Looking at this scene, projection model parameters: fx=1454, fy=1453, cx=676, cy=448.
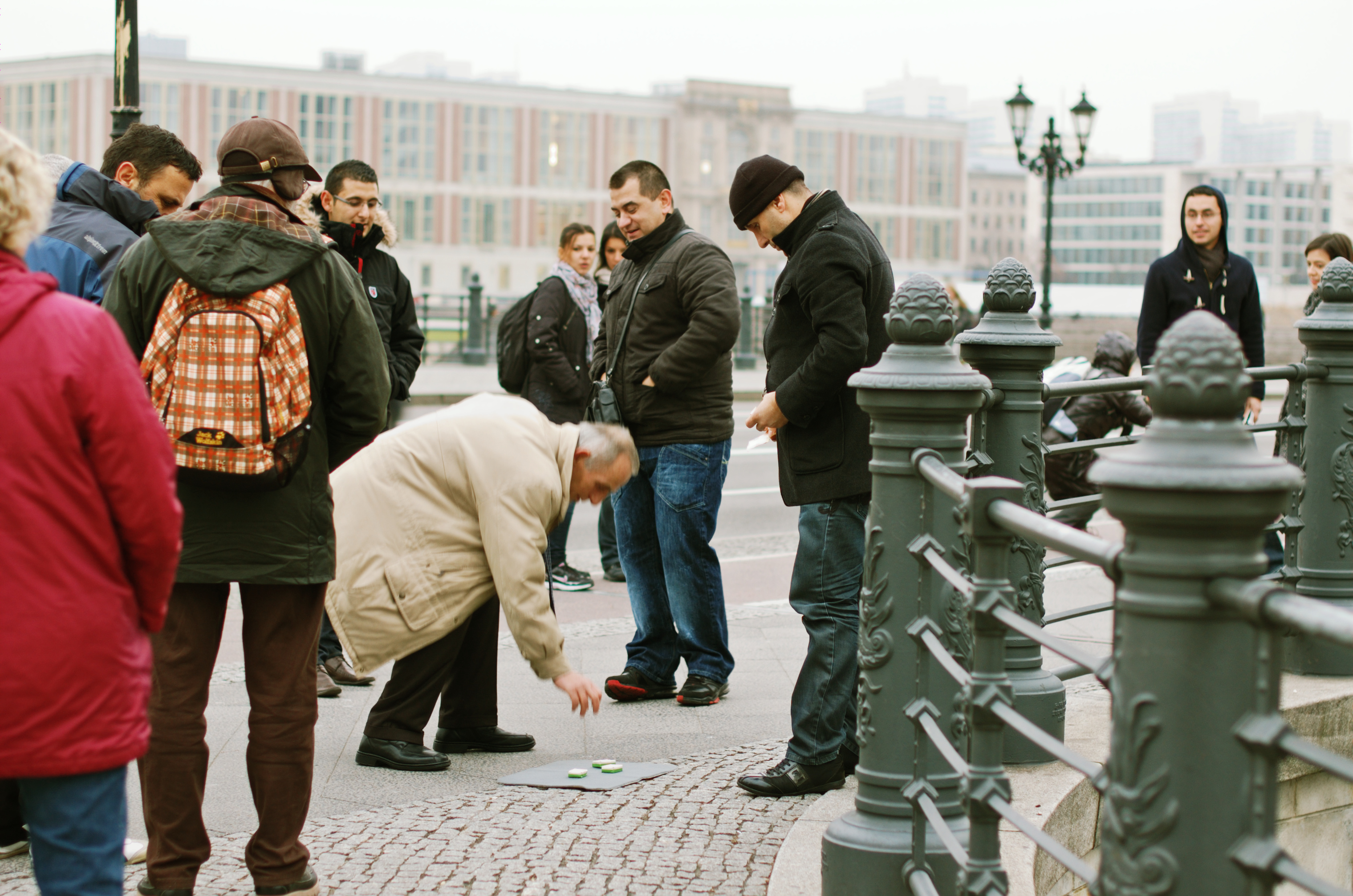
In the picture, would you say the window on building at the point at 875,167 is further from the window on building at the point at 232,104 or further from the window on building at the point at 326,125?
the window on building at the point at 232,104

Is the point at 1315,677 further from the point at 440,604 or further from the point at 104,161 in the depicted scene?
the point at 104,161

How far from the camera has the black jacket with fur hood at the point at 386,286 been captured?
5852mm

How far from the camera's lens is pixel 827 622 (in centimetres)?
433

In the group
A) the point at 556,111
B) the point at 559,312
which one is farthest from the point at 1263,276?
the point at 559,312

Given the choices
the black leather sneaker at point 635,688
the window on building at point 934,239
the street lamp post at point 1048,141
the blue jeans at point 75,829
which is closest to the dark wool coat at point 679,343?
the black leather sneaker at point 635,688

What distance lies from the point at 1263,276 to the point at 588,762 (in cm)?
12773

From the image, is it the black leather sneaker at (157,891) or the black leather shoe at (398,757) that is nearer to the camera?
the black leather sneaker at (157,891)

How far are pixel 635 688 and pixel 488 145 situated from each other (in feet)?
278

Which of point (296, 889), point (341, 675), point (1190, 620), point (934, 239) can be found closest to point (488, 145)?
point (934, 239)

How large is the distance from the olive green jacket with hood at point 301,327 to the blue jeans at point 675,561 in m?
1.94

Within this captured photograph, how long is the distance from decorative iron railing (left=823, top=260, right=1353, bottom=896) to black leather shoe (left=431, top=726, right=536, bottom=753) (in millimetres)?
1653

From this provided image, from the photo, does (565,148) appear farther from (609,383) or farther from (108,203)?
(108,203)

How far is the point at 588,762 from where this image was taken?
4.63 m

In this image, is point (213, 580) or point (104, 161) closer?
point (213, 580)
